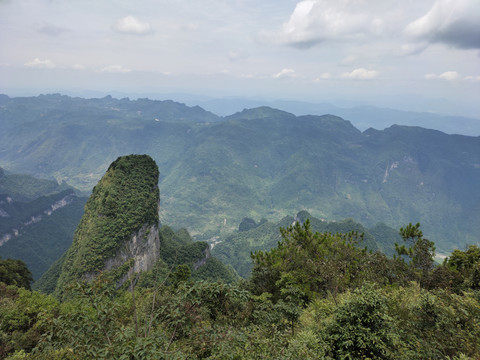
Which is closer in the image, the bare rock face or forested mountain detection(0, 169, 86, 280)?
the bare rock face

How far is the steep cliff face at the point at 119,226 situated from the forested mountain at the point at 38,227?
233 feet

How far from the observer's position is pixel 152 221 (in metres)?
59.6

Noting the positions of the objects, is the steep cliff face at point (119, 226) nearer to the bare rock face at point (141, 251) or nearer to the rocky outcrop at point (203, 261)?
the bare rock face at point (141, 251)

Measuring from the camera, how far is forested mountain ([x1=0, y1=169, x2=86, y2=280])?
110000 mm

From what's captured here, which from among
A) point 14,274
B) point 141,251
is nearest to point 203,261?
point 141,251

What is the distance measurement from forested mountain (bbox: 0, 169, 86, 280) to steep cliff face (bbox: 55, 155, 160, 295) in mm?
70995

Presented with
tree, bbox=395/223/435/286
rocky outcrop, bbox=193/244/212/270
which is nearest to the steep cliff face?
rocky outcrop, bbox=193/244/212/270

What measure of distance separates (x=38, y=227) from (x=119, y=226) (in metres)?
112

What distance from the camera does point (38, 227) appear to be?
130 meters

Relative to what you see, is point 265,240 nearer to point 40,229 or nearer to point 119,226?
point 119,226

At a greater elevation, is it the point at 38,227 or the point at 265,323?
the point at 265,323

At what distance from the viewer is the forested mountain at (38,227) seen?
110000mm

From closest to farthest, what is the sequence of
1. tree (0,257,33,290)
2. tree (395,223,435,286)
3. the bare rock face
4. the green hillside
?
tree (395,223,435,286), tree (0,257,33,290), the bare rock face, the green hillside

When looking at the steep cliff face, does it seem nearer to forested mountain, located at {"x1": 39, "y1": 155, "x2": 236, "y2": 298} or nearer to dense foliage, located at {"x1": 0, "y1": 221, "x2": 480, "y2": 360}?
forested mountain, located at {"x1": 39, "y1": 155, "x2": 236, "y2": 298}
